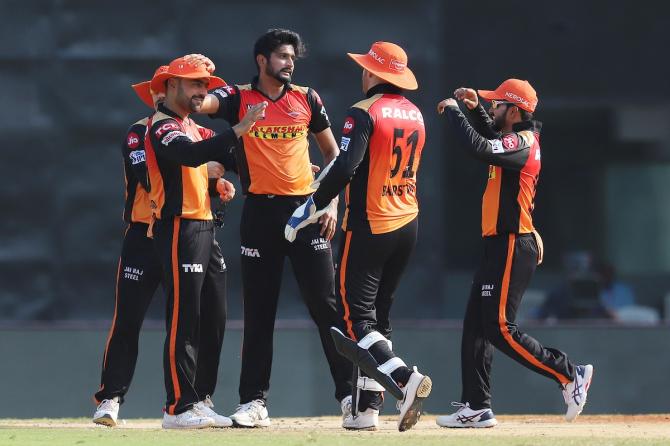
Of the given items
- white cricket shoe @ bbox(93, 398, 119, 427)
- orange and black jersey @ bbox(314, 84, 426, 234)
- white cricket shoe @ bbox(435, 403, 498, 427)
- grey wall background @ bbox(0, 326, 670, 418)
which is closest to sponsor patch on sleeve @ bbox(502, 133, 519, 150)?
orange and black jersey @ bbox(314, 84, 426, 234)

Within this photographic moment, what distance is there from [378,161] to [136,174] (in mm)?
1347

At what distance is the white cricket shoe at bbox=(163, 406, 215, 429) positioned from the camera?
7.99m

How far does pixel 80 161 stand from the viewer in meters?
11.2

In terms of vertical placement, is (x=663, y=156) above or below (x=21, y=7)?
below

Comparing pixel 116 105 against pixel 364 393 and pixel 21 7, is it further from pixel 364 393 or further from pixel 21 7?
pixel 364 393

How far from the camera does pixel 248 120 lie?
7809 mm

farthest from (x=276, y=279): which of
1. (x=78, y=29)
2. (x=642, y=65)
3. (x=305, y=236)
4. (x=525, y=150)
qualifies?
(x=642, y=65)

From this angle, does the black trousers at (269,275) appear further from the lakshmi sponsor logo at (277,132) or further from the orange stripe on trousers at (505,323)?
the orange stripe on trousers at (505,323)

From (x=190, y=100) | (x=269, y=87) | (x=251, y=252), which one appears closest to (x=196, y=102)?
(x=190, y=100)

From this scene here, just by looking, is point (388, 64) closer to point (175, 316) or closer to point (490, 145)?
point (490, 145)

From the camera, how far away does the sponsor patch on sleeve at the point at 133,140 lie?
8595mm

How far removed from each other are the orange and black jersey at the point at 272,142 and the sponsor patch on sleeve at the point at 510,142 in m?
1.01

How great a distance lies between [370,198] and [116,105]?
368 centimetres

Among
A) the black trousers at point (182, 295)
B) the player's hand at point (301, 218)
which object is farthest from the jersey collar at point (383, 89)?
the black trousers at point (182, 295)
